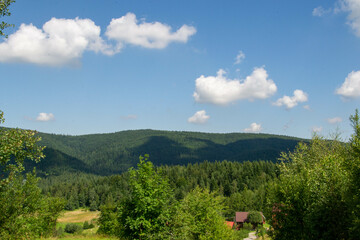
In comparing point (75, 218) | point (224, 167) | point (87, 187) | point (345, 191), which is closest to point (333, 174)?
point (345, 191)

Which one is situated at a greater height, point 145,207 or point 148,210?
point 145,207

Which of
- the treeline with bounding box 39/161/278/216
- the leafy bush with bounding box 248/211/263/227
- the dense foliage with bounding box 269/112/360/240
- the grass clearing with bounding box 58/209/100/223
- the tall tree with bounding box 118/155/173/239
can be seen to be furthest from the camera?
the treeline with bounding box 39/161/278/216

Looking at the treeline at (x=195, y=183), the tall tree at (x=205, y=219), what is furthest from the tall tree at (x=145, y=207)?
the treeline at (x=195, y=183)

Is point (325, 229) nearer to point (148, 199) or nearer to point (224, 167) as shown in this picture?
point (148, 199)

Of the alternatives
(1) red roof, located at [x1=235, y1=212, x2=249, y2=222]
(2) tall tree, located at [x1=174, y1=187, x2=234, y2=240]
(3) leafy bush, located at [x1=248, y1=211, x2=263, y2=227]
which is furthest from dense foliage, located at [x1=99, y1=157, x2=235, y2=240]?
(1) red roof, located at [x1=235, y1=212, x2=249, y2=222]

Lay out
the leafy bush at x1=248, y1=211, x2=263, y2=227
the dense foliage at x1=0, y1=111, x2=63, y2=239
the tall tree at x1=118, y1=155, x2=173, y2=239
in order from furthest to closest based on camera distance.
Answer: the leafy bush at x1=248, y1=211, x2=263, y2=227, the tall tree at x1=118, y1=155, x2=173, y2=239, the dense foliage at x1=0, y1=111, x2=63, y2=239

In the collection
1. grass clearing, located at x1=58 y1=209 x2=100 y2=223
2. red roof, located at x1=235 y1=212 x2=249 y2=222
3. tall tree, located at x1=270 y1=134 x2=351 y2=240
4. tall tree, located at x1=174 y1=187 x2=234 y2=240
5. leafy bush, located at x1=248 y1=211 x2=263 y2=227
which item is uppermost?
tall tree, located at x1=270 y1=134 x2=351 y2=240

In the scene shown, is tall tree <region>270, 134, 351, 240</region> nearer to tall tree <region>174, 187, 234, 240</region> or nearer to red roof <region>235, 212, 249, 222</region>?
tall tree <region>174, 187, 234, 240</region>

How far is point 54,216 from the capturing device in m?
51.3

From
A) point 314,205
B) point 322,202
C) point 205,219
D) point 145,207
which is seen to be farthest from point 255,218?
point 145,207

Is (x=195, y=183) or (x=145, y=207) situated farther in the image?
(x=195, y=183)

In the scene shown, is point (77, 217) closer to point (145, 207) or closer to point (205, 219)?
point (205, 219)

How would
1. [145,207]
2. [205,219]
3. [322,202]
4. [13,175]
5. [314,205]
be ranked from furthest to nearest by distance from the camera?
1. [205,219]
2. [314,205]
3. [322,202]
4. [145,207]
5. [13,175]

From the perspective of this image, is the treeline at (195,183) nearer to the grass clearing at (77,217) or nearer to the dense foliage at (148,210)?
the grass clearing at (77,217)
